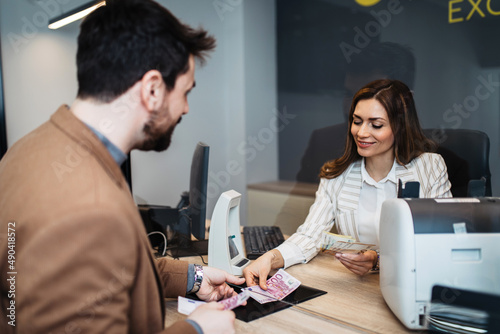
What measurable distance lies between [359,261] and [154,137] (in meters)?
0.83

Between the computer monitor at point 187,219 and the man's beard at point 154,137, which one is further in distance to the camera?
the computer monitor at point 187,219

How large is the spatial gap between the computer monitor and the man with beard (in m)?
0.67

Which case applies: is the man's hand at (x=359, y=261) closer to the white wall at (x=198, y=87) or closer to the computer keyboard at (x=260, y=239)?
the computer keyboard at (x=260, y=239)

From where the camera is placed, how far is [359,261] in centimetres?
141

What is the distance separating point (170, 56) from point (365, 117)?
102cm

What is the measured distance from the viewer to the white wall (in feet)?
6.61

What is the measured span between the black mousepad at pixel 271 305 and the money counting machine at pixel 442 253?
12.5 inches

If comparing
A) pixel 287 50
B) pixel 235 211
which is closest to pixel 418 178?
pixel 235 211

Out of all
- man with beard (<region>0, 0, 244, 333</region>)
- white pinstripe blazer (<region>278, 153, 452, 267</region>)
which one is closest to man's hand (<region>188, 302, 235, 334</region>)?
man with beard (<region>0, 0, 244, 333</region>)

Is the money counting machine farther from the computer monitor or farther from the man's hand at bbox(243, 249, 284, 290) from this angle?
the computer monitor

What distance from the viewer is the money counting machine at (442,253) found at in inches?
40.4

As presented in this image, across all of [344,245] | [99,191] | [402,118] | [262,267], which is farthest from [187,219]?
[99,191]

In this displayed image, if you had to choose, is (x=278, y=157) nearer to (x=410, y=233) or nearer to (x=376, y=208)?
(x=376, y=208)

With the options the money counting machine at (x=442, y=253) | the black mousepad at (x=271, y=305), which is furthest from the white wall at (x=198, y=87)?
the money counting machine at (x=442, y=253)
